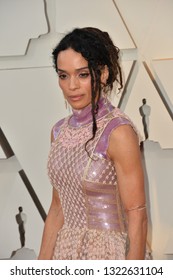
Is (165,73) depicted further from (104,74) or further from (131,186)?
(131,186)

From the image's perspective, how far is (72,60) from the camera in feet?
3.72

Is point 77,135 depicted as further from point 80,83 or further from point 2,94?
point 2,94

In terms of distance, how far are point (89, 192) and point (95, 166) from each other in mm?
64

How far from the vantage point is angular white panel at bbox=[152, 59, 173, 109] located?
1.73 metres

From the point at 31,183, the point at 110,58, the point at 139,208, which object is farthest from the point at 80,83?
the point at 31,183

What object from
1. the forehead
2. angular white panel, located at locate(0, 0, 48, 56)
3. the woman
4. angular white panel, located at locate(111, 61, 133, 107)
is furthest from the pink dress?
angular white panel, located at locate(0, 0, 48, 56)

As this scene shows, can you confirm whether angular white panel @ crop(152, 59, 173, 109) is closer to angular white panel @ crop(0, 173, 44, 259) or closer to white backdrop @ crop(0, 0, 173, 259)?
white backdrop @ crop(0, 0, 173, 259)

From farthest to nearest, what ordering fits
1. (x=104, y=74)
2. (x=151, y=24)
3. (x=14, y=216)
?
(x=14, y=216)
(x=151, y=24)
(x=104, y=74)

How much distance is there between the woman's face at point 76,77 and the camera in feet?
3.72

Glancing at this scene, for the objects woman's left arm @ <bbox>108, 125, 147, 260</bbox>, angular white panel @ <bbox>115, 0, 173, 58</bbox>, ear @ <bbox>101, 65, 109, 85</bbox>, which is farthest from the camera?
angular white panel @ <bbox>115, 0, 173, 58</bbox>

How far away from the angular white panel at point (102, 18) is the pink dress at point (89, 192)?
639 mm

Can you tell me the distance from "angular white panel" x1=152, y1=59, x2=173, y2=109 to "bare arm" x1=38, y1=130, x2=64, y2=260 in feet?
2.29

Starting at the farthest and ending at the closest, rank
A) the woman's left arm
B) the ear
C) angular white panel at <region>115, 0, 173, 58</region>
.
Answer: angular white panel at <region>115, 0, 173, 58</region>
the ear
the woman's left arm

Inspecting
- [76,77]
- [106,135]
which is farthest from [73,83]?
[106,135]
